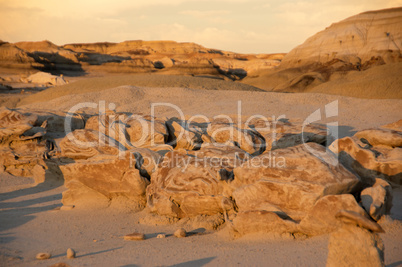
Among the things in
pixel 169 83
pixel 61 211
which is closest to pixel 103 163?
pixel 61 211

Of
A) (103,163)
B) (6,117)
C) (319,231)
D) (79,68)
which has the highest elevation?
(79,68)

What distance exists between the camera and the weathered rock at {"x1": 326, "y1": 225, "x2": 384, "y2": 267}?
6.41 ft

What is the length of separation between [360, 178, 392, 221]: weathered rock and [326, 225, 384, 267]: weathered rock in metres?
0.73

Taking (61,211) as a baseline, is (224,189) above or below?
above

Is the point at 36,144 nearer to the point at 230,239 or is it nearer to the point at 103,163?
the point at 103,163

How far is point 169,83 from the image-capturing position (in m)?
12.3

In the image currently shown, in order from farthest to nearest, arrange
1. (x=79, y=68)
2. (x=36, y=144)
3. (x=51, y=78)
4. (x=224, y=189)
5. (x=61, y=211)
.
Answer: (x=79, y=68) → (x=51, y=78) → (x=36, y=144) → (x=61, y=211) → (x=224, y=189)

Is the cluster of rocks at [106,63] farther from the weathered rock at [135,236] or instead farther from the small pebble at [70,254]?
the small pebble at [70,254]

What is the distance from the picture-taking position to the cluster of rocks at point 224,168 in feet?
9.28

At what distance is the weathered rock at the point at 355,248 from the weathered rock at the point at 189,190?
126cm

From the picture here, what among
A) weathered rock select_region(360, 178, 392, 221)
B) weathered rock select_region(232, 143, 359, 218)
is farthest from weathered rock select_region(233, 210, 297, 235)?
weathered rock select_region(360, 178, 392, 221)

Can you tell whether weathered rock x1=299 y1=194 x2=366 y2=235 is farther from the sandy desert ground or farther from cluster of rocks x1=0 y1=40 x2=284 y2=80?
cluster of rocks x1=0 y1=40 x2=284 y2=80

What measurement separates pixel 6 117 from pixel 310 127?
16.0 feet

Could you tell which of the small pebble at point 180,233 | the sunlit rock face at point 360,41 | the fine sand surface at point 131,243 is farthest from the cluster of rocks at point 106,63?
the small pebble at point 180,233
